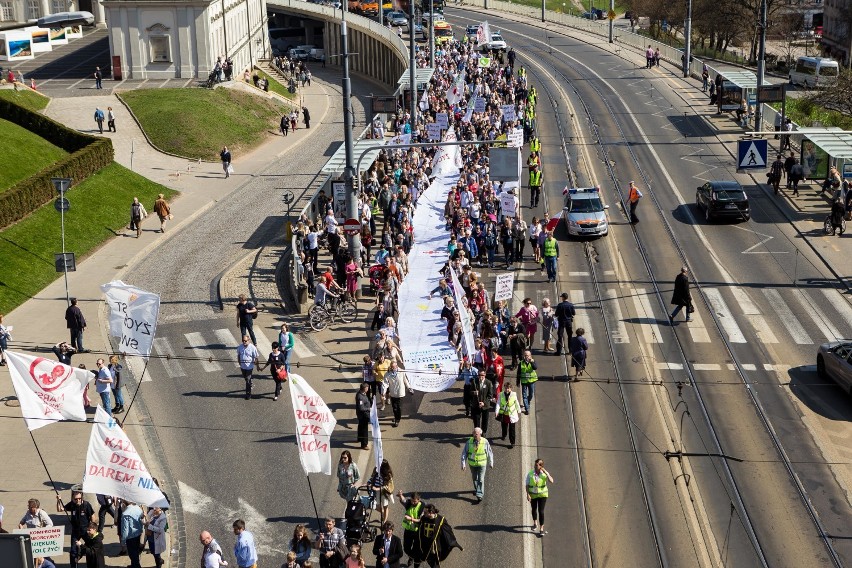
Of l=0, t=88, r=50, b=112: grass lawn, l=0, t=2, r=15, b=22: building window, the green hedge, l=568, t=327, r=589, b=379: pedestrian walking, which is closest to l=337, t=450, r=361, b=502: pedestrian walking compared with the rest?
l=568, t=327, r=589, b=379: pedestrian walking

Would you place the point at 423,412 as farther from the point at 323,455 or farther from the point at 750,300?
the point at 750,300

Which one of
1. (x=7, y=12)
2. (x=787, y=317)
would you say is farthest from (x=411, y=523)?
(x=7, y=12)

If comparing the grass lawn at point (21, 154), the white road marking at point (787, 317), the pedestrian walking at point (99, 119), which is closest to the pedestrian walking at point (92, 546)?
the white road marking at point (787, 317)

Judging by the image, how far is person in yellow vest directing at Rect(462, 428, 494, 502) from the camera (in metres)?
24.2

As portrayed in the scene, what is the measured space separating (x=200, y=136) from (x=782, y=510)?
4628cm

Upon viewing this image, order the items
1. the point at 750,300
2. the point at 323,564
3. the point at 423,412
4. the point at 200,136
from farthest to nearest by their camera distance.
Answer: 1. the point at 200,136
2. the point at 750,300
3. the point at 423,412
4. the point at 323,564

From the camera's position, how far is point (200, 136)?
6469 cm

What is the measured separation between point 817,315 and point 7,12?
278 ft

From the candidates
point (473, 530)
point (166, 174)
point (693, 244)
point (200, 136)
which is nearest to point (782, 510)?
point (473, 530)

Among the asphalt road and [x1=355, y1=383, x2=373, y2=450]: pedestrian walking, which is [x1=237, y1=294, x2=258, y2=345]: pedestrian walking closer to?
the asphalt road

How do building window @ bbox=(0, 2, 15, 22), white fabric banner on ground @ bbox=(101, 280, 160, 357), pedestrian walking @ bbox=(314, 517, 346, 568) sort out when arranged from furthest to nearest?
1. building window @ bbox=(0, 2, 15, 22)
2. white fabric banner on ground @ bbox=(101, 280, 160, 357)
3. pedestrian walking @ bbox=(314, 517, 346, 568)

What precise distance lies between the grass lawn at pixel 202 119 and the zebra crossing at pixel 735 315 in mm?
30210

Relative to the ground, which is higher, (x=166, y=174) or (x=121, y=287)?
(x=121, y=287)

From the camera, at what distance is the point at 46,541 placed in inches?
833
